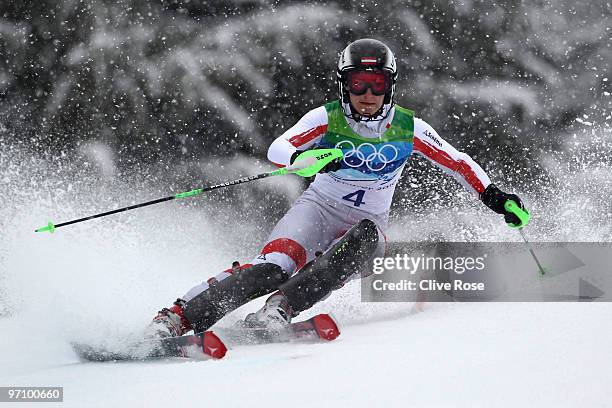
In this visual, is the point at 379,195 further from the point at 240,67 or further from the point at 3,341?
the point at 240,67

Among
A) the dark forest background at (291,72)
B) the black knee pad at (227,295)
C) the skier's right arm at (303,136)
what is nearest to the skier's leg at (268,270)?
the black knee pad at (227,295)

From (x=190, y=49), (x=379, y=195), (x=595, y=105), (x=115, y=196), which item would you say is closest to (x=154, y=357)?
(x=379, y=195)

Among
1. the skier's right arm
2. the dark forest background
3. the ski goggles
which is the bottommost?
the skier's right arm

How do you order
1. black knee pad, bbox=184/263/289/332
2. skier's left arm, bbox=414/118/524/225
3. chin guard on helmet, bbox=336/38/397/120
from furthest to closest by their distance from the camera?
1. skier's left arm, bbox=414/118/524/225
2. chin guard on helmet, bbox=336/38/397/120
3. black knee pad, bbox=184/263/289/332

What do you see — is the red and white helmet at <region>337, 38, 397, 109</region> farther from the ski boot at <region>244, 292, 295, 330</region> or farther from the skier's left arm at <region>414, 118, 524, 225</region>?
the ski boot at <region>244, 292, 295, 330</region>

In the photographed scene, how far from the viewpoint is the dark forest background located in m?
6.64

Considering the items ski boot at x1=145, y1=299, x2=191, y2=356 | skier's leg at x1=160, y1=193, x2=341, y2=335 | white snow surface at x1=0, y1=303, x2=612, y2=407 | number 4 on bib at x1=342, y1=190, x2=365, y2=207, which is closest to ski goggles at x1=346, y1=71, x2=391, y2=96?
number 4 on bib at x1=342, y1=190, x2=365, y2=207

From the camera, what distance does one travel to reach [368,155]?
11.9ft

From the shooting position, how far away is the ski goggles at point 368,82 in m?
3.48

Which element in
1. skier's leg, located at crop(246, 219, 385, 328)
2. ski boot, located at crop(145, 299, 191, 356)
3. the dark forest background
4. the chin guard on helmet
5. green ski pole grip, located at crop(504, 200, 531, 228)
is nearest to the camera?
ski boot, located at crop(145, 299, 191, 356)

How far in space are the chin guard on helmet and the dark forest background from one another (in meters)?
3.12

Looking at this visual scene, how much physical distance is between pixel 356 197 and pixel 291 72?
3122 mm

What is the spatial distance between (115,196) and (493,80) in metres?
3.43

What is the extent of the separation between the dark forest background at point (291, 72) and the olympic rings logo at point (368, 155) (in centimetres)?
307
